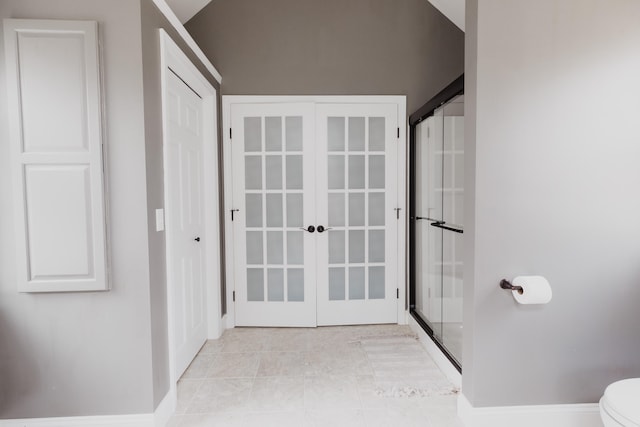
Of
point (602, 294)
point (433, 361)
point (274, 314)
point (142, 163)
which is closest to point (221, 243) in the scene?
point (274, 314)

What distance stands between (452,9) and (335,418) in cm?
333

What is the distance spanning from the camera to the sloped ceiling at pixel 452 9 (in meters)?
2.86

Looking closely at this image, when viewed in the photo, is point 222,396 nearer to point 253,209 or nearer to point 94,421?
point 94,421

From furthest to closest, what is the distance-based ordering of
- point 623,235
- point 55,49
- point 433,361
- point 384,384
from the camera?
point 433,361, point 384,384, point 623,235, point 55,49

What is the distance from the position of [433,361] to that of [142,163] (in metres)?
2.35

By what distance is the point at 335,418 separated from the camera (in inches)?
73.4

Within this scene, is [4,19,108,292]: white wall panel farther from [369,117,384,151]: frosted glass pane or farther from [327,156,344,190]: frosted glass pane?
[369,117,384,151]: frosted glass pane

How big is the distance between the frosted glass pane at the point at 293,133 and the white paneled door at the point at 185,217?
76cm

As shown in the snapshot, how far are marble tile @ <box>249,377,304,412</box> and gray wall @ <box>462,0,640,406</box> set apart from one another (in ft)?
3.32

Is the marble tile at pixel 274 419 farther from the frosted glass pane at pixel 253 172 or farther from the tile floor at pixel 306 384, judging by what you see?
the frosted glass pane at pixel 253 172

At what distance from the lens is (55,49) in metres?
1.61

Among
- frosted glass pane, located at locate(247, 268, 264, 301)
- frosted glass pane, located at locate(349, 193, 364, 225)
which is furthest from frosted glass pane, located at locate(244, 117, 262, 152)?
frosted glass pane, located at locate(247, 268, 264, 301)

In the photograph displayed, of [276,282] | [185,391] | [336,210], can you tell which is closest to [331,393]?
[185,391]

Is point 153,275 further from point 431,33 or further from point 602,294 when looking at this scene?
point 431,33
